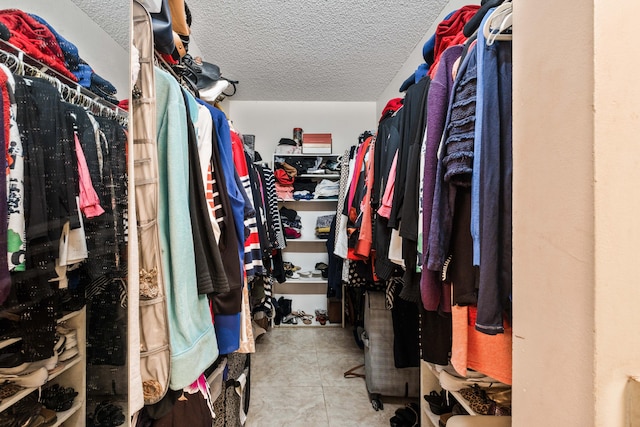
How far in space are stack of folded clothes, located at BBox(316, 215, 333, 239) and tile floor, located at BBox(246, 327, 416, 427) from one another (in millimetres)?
1035

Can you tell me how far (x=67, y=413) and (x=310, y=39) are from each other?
2.35m

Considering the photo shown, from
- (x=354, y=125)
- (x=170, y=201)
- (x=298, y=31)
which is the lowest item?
(x=170, y=201)

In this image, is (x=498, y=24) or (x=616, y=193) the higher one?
(x=498, y=24)

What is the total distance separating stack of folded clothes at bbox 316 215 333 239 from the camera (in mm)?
3400

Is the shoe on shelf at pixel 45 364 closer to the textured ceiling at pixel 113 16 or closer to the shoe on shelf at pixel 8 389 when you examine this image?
the shoe on shelf at pixel 8 389

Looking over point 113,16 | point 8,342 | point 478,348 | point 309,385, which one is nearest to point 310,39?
point 113,16

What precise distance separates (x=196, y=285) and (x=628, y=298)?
2.83 ft

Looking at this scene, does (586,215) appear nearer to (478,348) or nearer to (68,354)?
(478,348)

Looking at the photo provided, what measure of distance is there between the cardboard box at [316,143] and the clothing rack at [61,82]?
2.66 meters

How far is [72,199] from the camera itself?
593 mm

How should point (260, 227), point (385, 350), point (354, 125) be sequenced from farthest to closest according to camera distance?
point (354, 125) → point (385, 350) → point (260, 227)

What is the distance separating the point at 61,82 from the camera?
57cm

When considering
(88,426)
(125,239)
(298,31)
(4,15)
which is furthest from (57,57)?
(298,31)

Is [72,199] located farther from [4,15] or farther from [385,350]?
[385,350]
